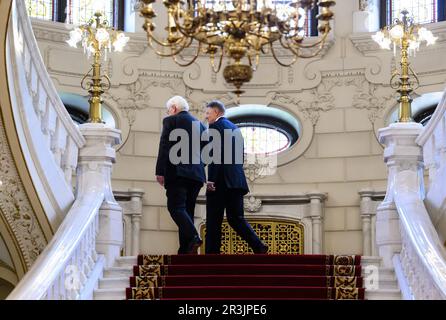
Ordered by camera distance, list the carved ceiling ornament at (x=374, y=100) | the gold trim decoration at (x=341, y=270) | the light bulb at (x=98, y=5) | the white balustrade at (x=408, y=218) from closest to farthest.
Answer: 1. the white balustrade at (x=408, y=218)
2. the gold trim decoration at (x=341, y=270)
3. the carved ceiling ornament at (x=374, y=100)
4. the light bulb at (x=98, y=5)

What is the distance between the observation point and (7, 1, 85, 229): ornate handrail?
13242 millimetres

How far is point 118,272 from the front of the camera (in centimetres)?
1355

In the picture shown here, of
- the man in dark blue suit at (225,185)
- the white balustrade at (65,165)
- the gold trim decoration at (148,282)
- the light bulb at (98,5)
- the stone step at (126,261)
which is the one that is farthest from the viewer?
the light bulb at (98,5)

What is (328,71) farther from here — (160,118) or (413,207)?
(413,207)

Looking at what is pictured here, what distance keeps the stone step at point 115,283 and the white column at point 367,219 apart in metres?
6.47

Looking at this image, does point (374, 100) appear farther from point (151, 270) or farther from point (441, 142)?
point (151, 270)

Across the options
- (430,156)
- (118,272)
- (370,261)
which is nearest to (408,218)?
(370,261)

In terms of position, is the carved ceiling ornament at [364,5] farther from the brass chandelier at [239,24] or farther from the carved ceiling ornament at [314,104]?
the brass chandelier at [239,24]

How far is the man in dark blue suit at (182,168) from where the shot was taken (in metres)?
14.0

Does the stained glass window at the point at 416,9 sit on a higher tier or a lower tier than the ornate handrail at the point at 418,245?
higher

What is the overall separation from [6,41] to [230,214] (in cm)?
297

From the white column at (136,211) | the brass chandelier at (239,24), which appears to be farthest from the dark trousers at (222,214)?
the white column at (136,211)

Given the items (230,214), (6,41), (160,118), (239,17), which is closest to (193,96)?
(160,118)

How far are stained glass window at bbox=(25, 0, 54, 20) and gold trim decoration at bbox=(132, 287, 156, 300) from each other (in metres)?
8.18
